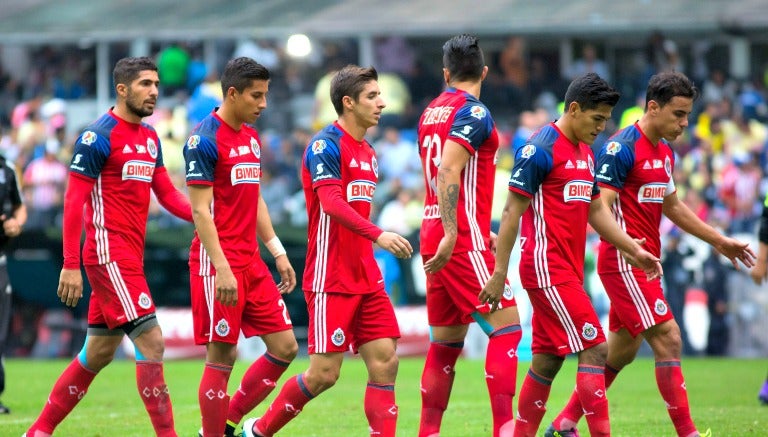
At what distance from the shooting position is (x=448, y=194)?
830cm

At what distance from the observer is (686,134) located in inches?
920

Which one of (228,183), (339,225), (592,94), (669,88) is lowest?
(339,225)

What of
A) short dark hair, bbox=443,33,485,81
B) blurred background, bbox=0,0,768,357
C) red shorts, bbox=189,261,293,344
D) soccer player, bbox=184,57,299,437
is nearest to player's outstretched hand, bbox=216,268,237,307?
soccer player, bbox=184,57,299,437

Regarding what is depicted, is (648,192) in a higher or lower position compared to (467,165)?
lower

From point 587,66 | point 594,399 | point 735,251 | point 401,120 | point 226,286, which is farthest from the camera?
point 587,66

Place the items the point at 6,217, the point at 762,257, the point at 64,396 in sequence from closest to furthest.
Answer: the point at 64,396
the point at 762,257
the point at 6,217

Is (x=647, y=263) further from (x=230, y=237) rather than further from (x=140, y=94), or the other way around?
(x=140, y=94)

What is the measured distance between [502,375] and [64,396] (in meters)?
3.10

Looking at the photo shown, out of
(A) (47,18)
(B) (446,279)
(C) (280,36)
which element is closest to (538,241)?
(B) (446,279)

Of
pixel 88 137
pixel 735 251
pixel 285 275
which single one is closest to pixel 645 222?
pixel 735 251

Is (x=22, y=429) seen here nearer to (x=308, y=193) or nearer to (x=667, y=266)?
(x=308, y=193)

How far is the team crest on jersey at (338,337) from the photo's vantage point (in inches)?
331

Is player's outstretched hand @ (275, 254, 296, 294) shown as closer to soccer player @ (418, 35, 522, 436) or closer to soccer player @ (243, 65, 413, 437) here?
soccer player @ (243, 65, 413, 437)

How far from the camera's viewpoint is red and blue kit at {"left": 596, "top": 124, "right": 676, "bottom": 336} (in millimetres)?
9156
